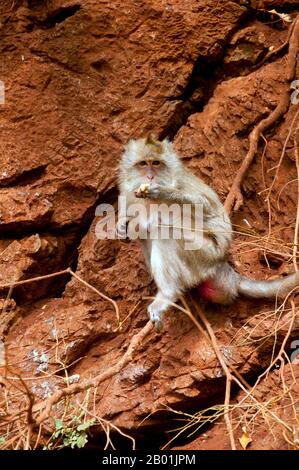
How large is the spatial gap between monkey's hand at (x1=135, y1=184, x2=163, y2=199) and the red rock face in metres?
0.94

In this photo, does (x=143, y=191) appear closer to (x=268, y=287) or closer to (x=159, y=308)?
(x=159, y=308)

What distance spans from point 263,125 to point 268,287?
6.02 feet

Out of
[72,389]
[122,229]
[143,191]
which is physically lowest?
[72,389]

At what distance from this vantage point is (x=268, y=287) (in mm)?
5453

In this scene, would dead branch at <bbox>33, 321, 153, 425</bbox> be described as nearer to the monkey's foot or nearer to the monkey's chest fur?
the monkey's foot

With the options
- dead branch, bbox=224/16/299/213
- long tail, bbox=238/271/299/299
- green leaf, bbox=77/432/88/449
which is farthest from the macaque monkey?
green leaf, bbox=77/432/88/449

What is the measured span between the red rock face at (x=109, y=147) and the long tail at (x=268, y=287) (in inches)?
6.3

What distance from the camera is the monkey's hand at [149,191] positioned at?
18.1 ft

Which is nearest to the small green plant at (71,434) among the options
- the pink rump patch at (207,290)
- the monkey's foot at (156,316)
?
the monkey's foot at (156,316)

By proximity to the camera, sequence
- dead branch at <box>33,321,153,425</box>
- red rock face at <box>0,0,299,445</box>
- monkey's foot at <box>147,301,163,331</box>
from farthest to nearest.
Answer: red rock face at <box>0,0,299,445</box>, monkey's foot at <box>147,301,163,331</box>, dead branch at <box>33,321,153,425</box>

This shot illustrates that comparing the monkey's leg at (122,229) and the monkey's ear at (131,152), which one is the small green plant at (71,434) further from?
the monkey's ear at (131,152)

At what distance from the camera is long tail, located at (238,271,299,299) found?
5.35 meters

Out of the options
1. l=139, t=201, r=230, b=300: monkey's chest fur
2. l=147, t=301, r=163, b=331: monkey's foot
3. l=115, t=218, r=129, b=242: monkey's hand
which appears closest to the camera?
l=147, t=301, r=163, b=331: monkey's foot

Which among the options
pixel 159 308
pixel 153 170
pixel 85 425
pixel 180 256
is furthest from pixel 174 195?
pixel 85 425
